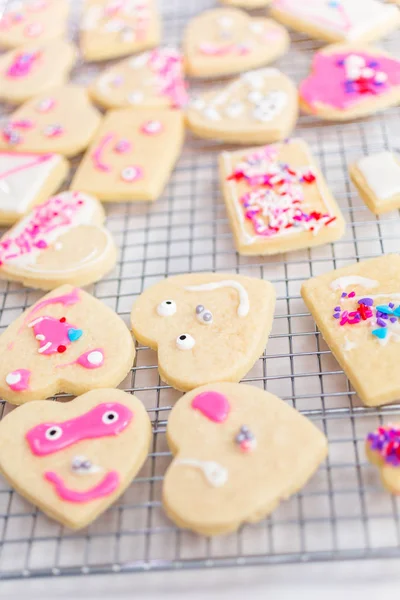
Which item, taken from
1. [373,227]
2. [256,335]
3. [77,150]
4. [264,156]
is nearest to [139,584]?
[256,335]

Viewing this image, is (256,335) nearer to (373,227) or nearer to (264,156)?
(373,227)

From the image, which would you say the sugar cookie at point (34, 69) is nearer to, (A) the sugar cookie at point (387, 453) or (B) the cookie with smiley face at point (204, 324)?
(B) the cookie with smiley face at point (204, 324)

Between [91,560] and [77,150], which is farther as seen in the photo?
[77,150]

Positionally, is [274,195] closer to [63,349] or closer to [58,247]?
[58,247]

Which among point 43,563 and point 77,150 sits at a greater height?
point 77,150

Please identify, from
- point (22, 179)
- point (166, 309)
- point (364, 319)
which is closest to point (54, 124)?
point (22, 179)

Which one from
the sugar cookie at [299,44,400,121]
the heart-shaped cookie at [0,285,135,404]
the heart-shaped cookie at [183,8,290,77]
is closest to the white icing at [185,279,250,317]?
the heart-shaped cookie at [0,285,135,404]
